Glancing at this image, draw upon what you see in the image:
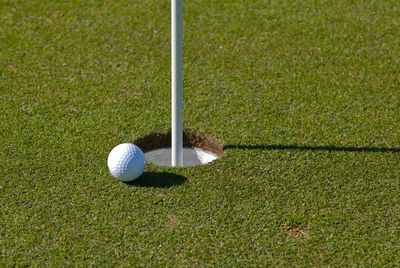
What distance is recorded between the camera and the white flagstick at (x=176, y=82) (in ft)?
18.5

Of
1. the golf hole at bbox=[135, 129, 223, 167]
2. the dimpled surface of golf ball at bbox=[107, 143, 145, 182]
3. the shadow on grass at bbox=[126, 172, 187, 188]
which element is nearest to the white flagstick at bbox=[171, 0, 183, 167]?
the shadow on grass at bbox=[126, 172, 187, 188]

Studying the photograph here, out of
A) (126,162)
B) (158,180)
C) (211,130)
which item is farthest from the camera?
(211,130)

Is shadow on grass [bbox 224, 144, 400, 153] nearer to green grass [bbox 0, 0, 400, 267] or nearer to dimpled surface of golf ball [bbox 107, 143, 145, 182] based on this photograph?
green grass [bbox 0, 0, 400, 267]

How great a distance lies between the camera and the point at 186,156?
21.9ft

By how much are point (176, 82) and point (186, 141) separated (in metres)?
0.91

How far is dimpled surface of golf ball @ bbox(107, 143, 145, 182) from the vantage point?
5.87 metres

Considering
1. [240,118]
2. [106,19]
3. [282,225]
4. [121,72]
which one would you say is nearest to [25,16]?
[106,19]

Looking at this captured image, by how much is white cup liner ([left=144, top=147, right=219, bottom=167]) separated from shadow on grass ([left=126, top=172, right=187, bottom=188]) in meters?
0.46

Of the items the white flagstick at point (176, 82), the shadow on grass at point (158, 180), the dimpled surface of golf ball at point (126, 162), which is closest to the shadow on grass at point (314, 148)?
the white flagstick at point (176, 82)

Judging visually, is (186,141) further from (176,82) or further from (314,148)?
Result: (314,148)

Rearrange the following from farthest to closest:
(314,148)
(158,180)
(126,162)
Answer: (314,148)
(158,180)
(126,162)

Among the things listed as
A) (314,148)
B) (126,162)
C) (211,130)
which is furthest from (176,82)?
(314,148)

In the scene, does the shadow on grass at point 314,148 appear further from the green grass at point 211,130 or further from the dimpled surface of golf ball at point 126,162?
the dimpled surface of golf ball at point 126,162

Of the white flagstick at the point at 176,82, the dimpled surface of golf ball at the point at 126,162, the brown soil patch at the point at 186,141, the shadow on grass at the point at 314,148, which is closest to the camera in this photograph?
the white flagstick at the point at 176,82
